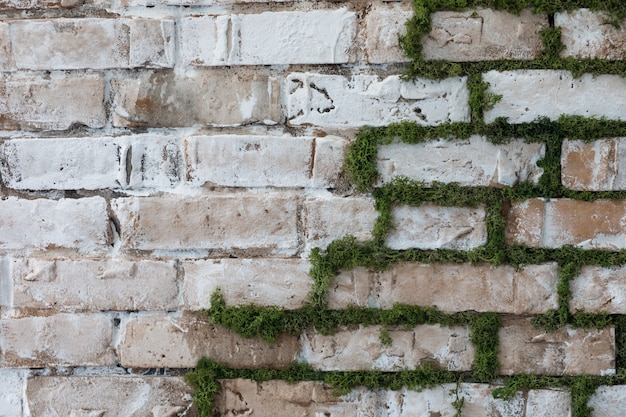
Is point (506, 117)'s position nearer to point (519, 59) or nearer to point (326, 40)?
point (519, 59)

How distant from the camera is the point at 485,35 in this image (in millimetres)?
1237

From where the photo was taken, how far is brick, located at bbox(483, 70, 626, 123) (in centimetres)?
124

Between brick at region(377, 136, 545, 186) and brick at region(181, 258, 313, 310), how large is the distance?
329 mm

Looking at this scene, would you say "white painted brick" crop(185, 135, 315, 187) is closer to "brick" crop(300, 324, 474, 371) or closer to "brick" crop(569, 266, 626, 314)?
"brick" crop(300, 324, 474, 371)

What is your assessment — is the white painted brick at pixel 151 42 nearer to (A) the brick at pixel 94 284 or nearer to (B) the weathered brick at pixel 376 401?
(A) the brick at pixel 94 284

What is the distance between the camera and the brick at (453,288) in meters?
1.27

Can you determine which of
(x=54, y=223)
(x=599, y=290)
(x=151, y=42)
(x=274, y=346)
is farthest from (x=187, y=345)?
(x=599, y=290)

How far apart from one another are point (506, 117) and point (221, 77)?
625 mm

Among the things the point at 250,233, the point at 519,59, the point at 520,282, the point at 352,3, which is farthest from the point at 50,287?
the point at 519,59

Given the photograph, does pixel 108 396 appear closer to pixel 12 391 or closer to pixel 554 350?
pixel 12 391

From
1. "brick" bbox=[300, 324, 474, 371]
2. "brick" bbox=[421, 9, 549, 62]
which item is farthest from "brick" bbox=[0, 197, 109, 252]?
→ "brick" bbox=[421, 9, 549, 62]

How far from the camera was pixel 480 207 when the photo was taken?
1270 mm

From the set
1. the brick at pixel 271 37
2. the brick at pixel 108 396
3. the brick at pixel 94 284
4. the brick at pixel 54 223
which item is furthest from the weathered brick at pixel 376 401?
the brick at pixel 271 37

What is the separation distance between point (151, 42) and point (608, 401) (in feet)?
4.20
